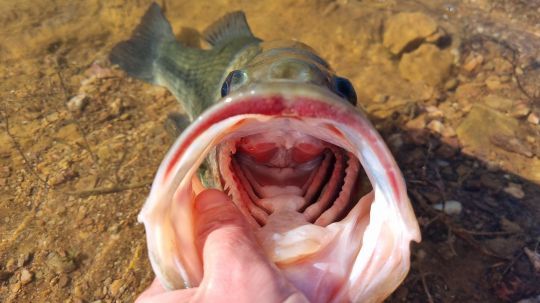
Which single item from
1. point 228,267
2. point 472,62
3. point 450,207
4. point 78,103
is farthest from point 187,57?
point 228,267

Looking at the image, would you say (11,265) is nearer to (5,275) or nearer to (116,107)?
(5,275)

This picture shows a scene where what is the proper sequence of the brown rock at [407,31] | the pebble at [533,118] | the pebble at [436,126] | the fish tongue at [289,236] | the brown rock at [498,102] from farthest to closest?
1. the brown rock at [407,31]
2. the brown rock at [498,102]
3. the pebble at [533,118]
4. the pebble at [436,126]
5. the fish tongue at [289,236]

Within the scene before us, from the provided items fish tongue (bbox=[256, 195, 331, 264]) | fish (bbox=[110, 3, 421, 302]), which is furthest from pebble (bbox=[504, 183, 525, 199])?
fish tongue (bbox=[256, 195, 331, 264])

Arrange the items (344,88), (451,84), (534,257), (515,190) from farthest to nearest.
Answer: (451,84) → (515,190) → (534,257) → (344,88)

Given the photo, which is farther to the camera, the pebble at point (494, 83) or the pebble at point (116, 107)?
the pebble at point (494, 83)

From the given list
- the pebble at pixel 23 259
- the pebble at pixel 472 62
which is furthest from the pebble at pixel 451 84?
the pebble at pixel 23 259

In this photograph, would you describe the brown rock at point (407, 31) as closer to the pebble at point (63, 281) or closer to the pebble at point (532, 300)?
the pebble at point (532, 300)

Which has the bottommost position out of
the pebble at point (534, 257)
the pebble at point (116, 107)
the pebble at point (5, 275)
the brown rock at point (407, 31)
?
the pebble at point (534, 257)
